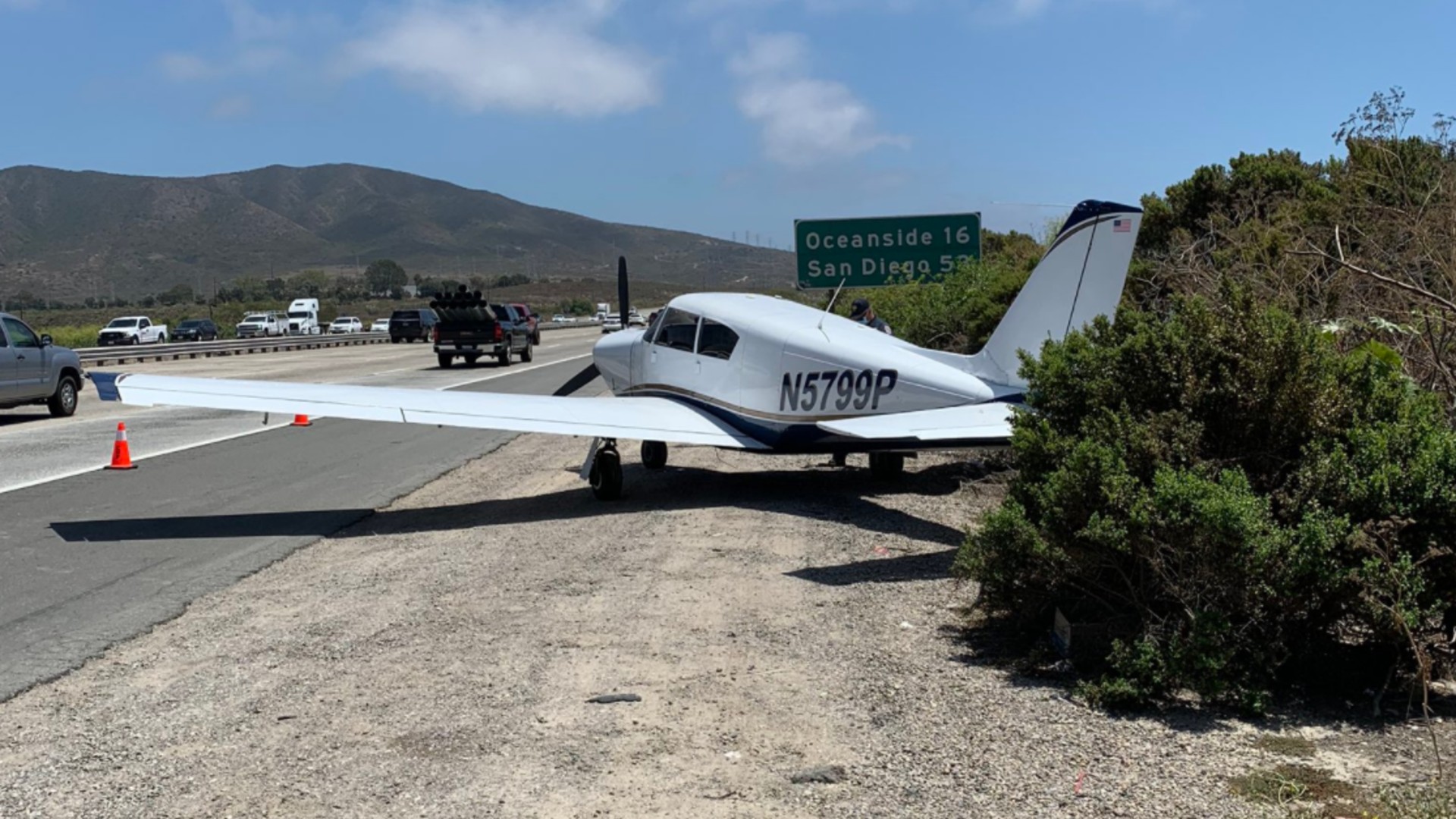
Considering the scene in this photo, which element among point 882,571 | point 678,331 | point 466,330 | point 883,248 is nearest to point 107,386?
point 678,331

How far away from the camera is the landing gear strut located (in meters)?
12.3

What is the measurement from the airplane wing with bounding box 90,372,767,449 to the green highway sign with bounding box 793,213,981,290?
1717 centimetres

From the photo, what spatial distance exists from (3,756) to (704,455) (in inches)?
438

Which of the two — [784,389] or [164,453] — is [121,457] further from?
[784,389]

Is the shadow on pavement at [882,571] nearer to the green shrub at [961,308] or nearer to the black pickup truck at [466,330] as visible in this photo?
the green shrub at [961,308]

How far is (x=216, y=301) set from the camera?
452 ft

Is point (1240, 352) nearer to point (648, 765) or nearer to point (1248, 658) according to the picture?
point (1248, 658)

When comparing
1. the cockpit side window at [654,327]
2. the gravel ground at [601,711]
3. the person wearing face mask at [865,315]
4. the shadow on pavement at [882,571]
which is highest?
the person wearing face mask at [865,315]

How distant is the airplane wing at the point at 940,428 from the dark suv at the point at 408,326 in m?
59.9

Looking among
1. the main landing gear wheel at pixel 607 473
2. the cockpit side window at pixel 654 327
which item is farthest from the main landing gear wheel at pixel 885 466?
the main landing gear wheel at pixel 607 473

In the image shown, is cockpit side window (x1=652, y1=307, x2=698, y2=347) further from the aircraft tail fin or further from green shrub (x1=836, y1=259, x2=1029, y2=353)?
green shrub (x1=836, y1=259, x2=1029, y2=353)

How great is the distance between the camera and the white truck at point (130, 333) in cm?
6197

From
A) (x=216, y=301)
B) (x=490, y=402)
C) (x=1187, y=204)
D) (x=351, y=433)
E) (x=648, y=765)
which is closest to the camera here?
(x=648, y=765)

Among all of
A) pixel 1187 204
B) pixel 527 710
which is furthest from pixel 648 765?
pixel 1187 204
